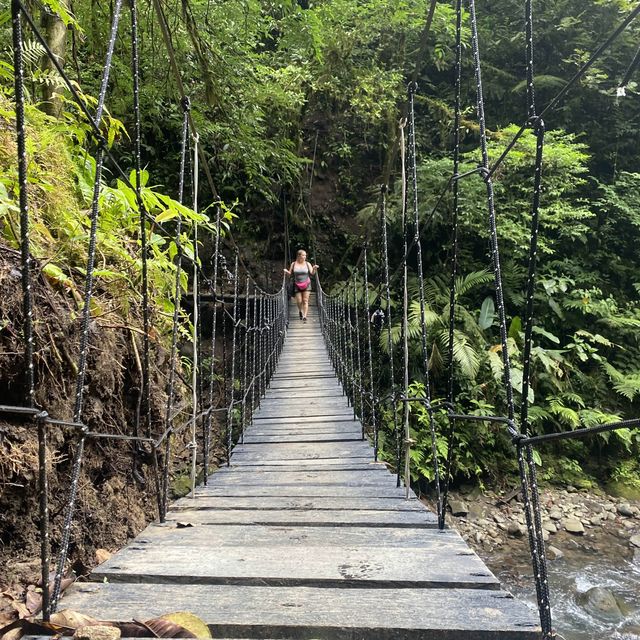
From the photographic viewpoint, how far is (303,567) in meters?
0.81

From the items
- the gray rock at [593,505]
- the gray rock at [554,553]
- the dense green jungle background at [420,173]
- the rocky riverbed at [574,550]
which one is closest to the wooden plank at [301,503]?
the dense green jungle background at [420,173]

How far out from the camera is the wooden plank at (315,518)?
3.66ft

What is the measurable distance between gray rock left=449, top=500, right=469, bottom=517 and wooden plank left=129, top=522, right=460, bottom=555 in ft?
12.8

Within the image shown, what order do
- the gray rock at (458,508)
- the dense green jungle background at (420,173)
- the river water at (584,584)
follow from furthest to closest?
1. the gray rock at (458,508)
2. the river water at (584,584)
3. the dense green jungle background at (420,173)

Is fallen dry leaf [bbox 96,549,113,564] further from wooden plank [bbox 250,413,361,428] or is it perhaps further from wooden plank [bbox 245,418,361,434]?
wooden plank [bbox 250,413,361,428]

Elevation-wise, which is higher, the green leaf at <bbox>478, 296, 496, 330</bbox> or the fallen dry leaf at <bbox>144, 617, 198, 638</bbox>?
the green leaf at <bbox>478, 296, 496, 330</bbox>

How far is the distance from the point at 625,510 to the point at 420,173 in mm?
4636

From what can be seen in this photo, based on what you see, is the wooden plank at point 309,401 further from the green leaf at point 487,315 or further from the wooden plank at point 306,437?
the green leaf at point 487,315

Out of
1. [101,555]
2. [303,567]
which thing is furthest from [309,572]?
[101,555]

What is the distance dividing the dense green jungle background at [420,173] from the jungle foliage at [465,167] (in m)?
0.03

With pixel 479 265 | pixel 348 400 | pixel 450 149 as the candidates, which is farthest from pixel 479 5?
pixel 348 400

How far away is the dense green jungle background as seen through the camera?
90.0 inches

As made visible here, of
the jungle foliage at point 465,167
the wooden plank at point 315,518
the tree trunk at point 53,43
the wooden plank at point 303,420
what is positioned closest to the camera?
the wooden plank at point 315,518

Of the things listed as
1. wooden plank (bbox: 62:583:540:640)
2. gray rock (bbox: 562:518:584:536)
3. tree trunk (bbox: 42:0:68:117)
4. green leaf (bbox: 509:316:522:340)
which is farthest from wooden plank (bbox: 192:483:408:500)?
green leaf (bbox: 509:316:522:340)
